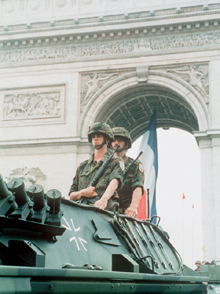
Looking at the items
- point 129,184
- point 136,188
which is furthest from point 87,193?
point 129,184

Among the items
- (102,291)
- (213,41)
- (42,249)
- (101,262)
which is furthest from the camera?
(213,41)

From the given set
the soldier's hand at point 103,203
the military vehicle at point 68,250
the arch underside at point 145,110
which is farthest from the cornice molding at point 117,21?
the military vehicle at point 68,250

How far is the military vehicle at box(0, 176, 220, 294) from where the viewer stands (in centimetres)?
244

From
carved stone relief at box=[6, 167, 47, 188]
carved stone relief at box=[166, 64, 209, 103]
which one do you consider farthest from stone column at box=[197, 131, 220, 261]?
carved stone relief at box=[6, 167, 47, 188]

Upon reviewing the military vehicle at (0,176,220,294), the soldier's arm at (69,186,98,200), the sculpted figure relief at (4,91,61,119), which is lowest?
the military vehicle at (0,176,220,294)

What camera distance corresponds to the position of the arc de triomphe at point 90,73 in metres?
20.3

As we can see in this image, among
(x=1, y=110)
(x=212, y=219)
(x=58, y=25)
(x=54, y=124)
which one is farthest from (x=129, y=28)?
(x=212, y=219)

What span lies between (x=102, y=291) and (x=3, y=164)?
733 inches

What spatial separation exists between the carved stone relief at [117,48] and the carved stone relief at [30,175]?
4812mm

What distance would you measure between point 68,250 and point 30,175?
A: 1755 cm

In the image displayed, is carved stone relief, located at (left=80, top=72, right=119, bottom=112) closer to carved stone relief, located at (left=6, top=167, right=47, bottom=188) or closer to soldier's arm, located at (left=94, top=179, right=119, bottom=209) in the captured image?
carved stone relief, located at (left=6, top=167, right=47, bottom=188)

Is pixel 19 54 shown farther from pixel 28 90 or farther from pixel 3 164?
pixel 3 164

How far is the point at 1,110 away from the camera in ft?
71.9

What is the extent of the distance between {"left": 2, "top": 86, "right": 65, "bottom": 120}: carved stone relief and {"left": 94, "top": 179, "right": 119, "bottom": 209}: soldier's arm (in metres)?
16.5
